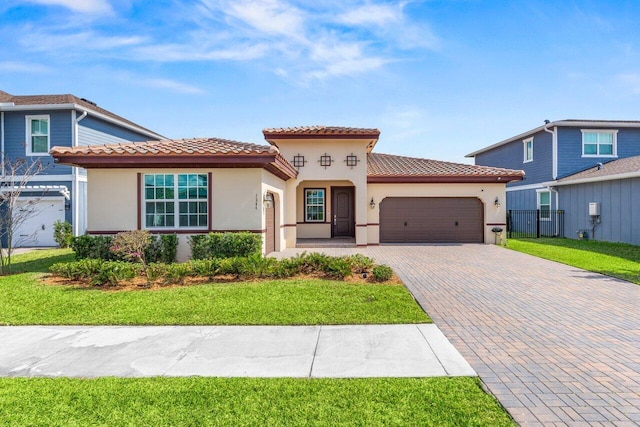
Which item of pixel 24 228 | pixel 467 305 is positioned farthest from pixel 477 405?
pixel 24 228

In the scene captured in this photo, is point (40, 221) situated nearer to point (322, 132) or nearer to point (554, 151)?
point (322, 132)

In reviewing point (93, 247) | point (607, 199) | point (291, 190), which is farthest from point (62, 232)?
point (607, 199)

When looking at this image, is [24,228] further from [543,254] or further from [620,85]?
[620,85]

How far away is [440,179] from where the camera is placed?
1612 centimetres

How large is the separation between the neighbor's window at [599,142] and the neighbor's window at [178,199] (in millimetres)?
21917

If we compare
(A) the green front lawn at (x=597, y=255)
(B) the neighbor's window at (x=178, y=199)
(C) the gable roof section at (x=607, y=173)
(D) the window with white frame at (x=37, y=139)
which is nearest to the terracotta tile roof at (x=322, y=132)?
(B) the neighbor's window at (x=178, y=199)

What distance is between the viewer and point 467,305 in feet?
21.6

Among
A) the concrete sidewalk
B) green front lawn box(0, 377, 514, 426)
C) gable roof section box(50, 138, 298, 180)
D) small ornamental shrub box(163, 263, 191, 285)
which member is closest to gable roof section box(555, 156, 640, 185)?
gable roof section box(50, 138, 298, 180)

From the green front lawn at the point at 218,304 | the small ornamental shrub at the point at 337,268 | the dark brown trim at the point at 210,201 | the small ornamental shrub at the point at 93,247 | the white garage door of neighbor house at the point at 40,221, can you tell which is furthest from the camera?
the white garage door of neighbor house at the point at 40,221

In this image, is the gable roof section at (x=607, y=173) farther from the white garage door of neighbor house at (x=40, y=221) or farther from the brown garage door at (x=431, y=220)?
the white garage door of neighbor house at (x=40, y=221)

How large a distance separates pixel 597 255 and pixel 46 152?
78.3 ft

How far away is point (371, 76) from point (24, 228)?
17587 mm

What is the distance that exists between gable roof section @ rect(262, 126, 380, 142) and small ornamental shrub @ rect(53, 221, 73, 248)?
1014 cm

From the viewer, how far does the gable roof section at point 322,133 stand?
1454cm
